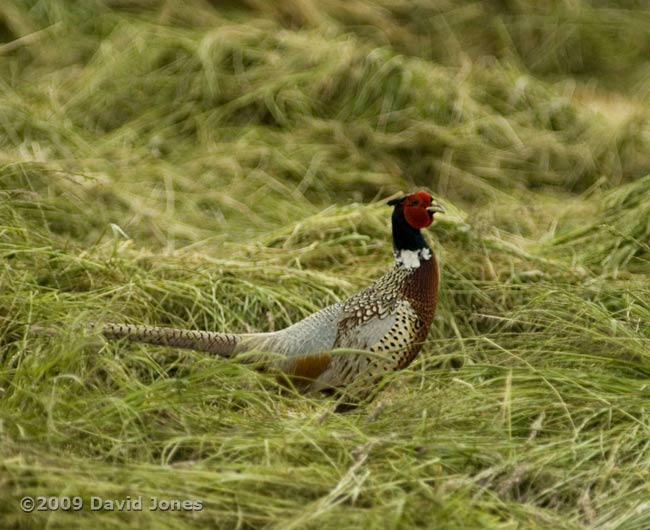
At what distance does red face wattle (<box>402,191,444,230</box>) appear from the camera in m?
4.02

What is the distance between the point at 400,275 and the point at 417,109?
240 centimetres

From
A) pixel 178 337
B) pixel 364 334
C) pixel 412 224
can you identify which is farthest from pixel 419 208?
pixel 178 337

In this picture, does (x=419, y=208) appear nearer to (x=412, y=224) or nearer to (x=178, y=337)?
(x=412, y=224)

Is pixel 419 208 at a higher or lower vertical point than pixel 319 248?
higher

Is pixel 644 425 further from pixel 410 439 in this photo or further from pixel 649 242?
→ pixel 649 242

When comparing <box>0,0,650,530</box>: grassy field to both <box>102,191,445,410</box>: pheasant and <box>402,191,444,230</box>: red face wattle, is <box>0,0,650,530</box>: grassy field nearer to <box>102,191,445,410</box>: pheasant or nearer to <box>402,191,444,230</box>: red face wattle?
<box>102,191,445,410</box>: pheasant

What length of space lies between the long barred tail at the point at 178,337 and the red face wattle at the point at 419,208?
0.65 m

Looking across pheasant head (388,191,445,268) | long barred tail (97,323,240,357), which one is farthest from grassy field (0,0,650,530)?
pheasant head (388,191,445,268)

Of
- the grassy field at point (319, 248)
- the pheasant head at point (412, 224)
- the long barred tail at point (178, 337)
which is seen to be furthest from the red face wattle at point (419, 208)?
the long barred tail at point (178, 337)

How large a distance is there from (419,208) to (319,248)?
0.87 meters

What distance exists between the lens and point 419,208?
402 cm

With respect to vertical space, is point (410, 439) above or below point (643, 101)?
above

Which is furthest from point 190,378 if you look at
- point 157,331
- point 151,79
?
point 151,79

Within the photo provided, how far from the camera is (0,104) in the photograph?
562 centimetres
